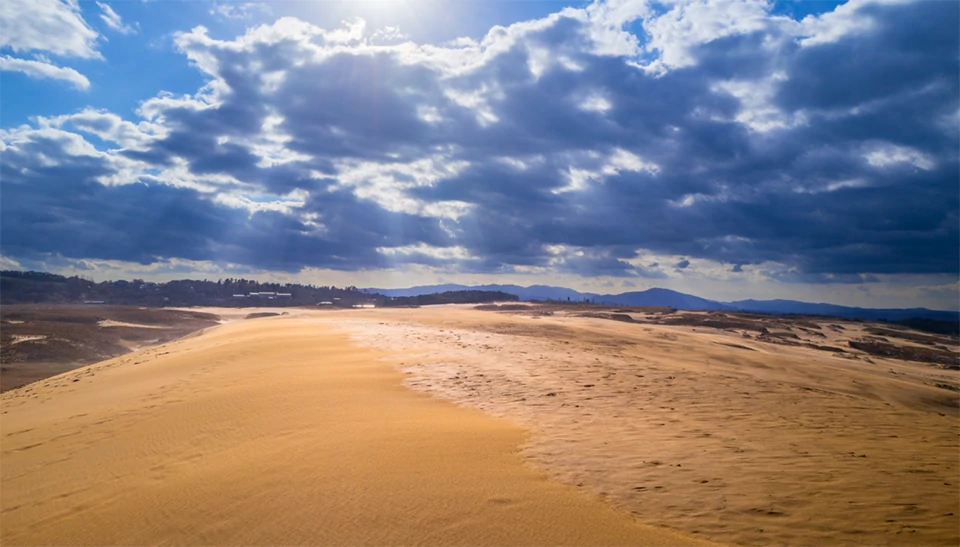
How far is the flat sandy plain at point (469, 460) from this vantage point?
4785 millimetres

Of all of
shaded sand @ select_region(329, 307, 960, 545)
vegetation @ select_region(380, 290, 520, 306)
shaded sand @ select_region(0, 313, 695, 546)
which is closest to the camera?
shaded sand @ select_region(0, 313, 695, 546)

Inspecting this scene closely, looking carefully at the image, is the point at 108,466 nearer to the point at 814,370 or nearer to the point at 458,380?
the point at 458,380

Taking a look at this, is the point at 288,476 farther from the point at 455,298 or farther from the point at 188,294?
the point at 188,294

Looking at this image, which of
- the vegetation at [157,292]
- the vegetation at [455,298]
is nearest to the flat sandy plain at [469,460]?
the vegetation at [455,298]

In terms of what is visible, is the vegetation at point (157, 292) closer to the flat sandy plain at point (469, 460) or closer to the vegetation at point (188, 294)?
the vegetation at point (188, 294)

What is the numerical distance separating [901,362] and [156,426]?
31.1 meters

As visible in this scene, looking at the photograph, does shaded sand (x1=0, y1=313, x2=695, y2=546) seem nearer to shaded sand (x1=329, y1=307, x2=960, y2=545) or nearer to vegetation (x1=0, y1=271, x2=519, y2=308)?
shaded sand (x1=329, y1=307, x2=960, y2=545)

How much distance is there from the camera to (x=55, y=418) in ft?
35.8

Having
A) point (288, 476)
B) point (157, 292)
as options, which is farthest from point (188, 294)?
point (288, 476)

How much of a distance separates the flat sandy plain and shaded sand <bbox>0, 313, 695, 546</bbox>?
29 mm

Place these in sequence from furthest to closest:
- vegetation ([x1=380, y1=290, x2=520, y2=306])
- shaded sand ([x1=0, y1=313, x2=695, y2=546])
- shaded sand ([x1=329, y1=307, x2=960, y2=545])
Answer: vegetation ([x1=380, y1=290, x2=520, y2=306]), shaded sand ([x1=329, y1=307, x2=960, y2=545]), shaded sand ([x1=0, y1=313, x2=695, y2=546])

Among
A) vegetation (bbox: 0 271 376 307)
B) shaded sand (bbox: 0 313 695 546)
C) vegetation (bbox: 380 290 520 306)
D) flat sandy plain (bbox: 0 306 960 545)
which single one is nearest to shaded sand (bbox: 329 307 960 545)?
flat sandy plain (bbox: 0 306 960 545)

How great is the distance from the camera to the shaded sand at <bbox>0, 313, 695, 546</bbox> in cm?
470

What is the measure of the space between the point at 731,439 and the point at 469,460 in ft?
13.1
